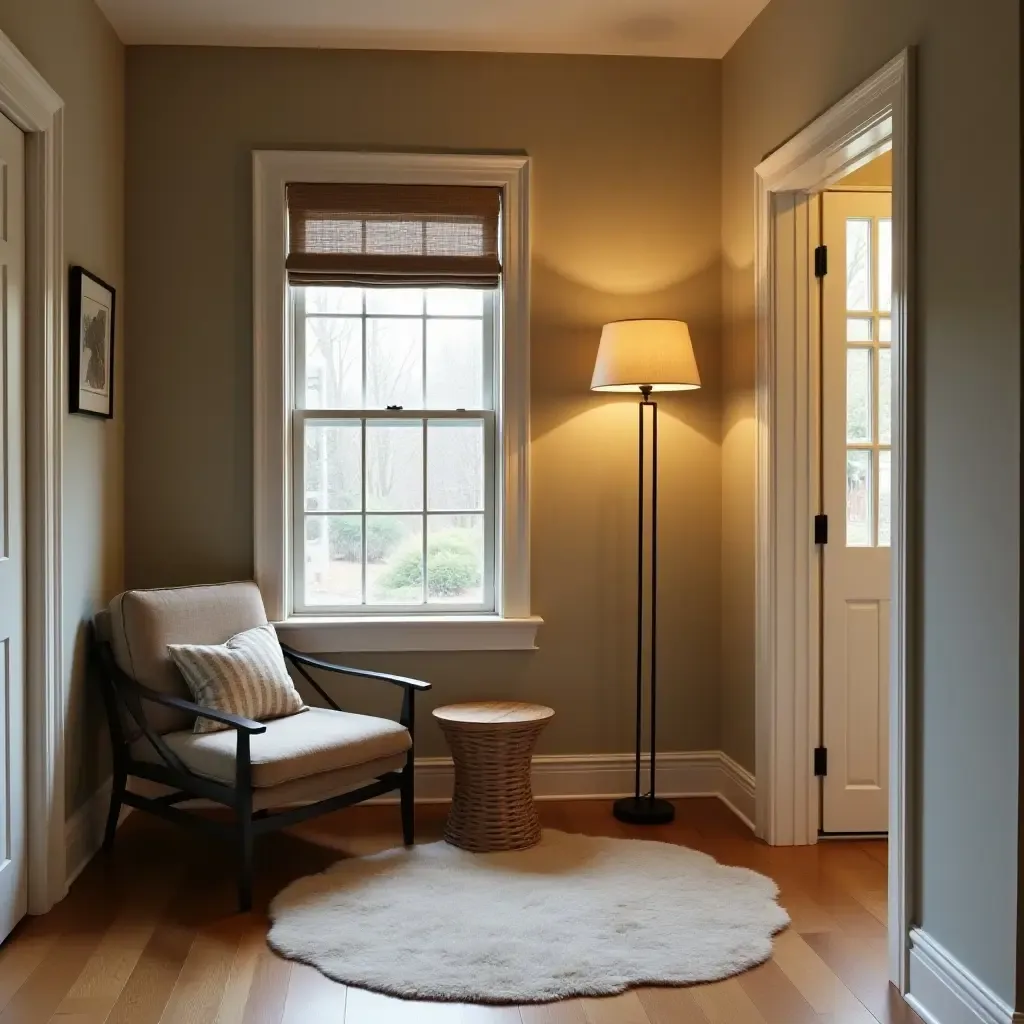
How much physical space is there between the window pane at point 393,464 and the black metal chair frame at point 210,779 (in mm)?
718

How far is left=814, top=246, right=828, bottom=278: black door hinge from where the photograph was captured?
380 cm

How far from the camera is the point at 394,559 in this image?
4359 millimetres

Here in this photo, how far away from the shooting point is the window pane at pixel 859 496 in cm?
384

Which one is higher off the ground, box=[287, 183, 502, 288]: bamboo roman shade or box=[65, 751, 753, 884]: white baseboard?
box=[287, 183, 502, 288]: bamboo roman shade

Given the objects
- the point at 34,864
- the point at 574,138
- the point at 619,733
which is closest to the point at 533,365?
the point at 574,138

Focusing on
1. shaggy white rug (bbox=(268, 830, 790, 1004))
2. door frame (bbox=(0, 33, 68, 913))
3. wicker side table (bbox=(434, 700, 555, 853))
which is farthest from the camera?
wicker side table (bbox=(434, 700, 555, 853))

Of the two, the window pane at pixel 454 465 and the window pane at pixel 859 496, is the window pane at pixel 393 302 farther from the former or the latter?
the window pane at pixel 859 496

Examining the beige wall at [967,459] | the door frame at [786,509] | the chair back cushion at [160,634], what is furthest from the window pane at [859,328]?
the chair back cushion at [160,634]

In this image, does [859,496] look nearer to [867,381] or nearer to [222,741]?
[867,381]

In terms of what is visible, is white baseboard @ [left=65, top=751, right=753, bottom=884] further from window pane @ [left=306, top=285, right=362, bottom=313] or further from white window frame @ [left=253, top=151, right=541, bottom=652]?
window pane @ [left=306, top=285, right=362, bottom=313]

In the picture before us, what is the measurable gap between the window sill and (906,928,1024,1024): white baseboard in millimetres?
1933

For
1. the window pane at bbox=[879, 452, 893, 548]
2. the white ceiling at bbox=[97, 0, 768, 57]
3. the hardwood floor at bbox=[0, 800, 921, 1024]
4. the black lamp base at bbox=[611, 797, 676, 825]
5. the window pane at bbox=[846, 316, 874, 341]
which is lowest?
the hardwood floor at bbox=[0, 800, 921, 1024]

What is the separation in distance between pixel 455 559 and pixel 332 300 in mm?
1135

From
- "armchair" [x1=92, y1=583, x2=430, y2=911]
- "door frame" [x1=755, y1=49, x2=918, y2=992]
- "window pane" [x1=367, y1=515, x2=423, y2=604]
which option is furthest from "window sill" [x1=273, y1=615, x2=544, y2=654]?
"door frame" [x1=755, y1=49, x2=918, y2=992]
